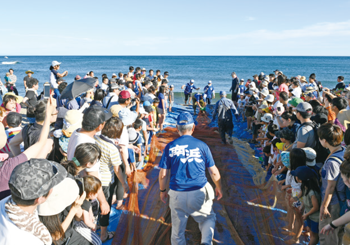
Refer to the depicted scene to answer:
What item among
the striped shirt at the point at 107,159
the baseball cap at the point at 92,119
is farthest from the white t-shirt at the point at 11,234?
the striped shirt at the point at 107,159

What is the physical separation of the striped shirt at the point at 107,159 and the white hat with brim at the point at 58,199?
1.23 meters

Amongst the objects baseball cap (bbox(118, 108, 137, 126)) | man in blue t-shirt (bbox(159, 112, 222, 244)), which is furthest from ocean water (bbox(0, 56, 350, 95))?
man in blue t-shirt (bbox(159, 112, 222, 244))

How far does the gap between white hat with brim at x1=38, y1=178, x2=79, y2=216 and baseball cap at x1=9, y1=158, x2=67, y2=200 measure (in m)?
0.25

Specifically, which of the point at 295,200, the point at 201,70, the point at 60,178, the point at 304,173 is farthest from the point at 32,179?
the point at 201,70

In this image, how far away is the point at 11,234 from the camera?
61.8 inches

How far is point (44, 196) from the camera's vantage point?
68.4 inches

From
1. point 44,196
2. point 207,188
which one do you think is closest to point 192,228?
point 207,188

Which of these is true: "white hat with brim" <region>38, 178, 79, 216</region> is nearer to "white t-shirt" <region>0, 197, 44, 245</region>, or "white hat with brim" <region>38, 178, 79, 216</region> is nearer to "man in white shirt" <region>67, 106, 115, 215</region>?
"white t-shirt" <region>0, 197, 44, 245</region>

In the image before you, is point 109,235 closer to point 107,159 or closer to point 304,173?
point 107,159

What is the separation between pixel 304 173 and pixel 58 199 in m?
2.84

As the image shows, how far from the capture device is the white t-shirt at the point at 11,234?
5.12 feet

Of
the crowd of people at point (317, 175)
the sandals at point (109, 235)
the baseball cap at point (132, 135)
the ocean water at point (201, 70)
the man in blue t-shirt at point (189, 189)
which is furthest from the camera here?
the ocean water at point (201, 70)

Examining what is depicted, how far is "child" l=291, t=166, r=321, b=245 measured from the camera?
9.97 ft

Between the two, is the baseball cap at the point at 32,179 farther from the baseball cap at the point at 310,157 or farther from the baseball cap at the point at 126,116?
the baseball cap at the point at 310,157
